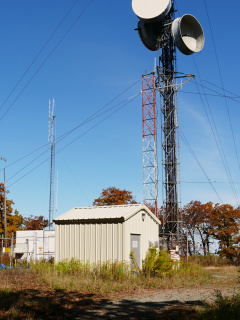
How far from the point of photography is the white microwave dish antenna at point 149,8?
32.8 metres

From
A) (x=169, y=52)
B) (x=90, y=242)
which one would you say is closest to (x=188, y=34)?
(x=169, y=52)

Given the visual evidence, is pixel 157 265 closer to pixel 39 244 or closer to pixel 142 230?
pixel 142 230

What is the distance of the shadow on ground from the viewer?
996 centimetres

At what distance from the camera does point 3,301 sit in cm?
1110

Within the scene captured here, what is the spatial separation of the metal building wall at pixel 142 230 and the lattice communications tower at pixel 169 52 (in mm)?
13014

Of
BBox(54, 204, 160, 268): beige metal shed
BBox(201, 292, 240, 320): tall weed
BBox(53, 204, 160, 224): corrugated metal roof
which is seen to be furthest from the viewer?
BBox(53, 204, 160, 224): corrugated metal roof

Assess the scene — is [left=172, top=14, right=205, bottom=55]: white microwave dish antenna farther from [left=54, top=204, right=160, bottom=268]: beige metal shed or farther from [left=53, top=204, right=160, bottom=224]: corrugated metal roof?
[left=53, top=204, right=160, bottom=224]: corrugated metal roof

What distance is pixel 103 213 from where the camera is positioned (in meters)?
19.2

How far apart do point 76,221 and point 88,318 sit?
31.7ft

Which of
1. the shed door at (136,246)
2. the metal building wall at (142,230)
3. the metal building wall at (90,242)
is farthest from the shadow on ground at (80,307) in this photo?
the shed door at (136,246)

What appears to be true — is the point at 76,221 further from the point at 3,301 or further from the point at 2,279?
the point at 3,301

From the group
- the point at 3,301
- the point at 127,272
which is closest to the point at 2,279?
the point at 3,301

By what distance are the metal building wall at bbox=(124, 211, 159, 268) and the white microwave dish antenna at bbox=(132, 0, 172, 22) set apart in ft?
63.2

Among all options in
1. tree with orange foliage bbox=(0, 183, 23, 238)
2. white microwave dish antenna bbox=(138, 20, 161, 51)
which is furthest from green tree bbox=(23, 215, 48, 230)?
white microwave dish antenna bbox=(138, 20, 161, 51)
